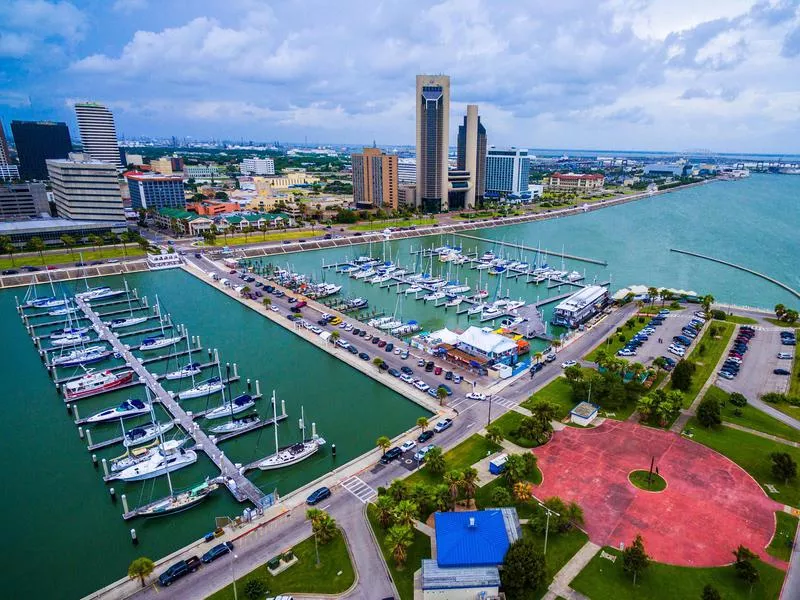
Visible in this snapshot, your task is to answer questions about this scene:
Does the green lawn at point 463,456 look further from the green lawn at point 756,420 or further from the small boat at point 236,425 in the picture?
the green lawn at point 756,420

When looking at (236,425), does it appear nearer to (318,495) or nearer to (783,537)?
(318,495)

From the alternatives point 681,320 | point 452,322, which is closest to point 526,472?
point 452,322

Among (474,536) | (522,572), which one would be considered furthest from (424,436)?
(522,572)

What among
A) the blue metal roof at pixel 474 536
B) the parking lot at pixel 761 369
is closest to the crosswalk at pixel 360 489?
the blue metal roof at pixel 474 536

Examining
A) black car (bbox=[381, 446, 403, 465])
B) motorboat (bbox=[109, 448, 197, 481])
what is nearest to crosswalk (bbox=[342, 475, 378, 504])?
black car (bbox=[381, 446, 403, 465])

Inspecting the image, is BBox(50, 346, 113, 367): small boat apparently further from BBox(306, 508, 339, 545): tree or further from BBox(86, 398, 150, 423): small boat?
BBox(306, 508, 339, 545): tree

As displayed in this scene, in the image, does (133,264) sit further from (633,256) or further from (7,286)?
(633,256)
